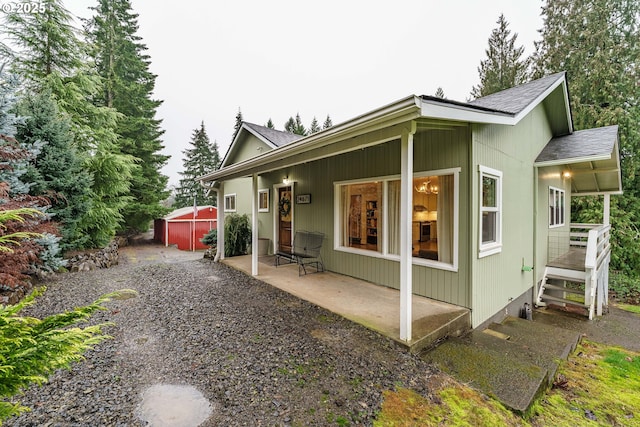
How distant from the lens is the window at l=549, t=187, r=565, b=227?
24.3ft

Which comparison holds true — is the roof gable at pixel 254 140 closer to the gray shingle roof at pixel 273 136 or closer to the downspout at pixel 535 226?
the gray shingle roof at pixel 273 136

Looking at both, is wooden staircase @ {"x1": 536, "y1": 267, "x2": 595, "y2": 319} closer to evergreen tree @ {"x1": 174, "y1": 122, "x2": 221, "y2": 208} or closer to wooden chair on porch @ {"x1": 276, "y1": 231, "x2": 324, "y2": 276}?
wooden chair on porch @ {"x1": 276, "y1": 231, "x2": 324, "y2": 276}

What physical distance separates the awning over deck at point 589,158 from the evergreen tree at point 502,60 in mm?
12707

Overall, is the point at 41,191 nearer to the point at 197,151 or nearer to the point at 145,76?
the point at 145,76

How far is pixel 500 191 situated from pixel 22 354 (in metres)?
5.79

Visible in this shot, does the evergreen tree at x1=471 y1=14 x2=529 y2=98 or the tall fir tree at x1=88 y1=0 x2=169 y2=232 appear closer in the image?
the tall fir tree at x1=88 y1=0 x2=169 y2=232

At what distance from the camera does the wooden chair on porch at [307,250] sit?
262 inches

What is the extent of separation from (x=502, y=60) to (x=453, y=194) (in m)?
20.3

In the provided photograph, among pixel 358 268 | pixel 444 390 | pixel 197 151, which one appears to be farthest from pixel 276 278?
pixel 197 151

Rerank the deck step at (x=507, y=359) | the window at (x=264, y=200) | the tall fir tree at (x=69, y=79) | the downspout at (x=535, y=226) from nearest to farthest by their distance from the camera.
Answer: the deck step at (x=507, y=359) < the downspout at (x=535, y=226) < the tall fir tree at (x=69, y=79) < the window at (x=264, y=200)

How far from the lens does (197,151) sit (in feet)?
98.8

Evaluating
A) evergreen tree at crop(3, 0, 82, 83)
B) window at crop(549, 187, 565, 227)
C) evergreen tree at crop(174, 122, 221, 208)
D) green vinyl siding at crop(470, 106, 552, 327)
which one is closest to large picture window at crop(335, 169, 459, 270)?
green vinyl siding at crop(470, 106, 552, 327)

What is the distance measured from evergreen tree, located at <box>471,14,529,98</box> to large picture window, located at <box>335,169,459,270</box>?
17946 millimetres

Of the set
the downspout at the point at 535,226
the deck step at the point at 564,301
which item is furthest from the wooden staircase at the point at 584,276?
the downspout at the point at 535,226
